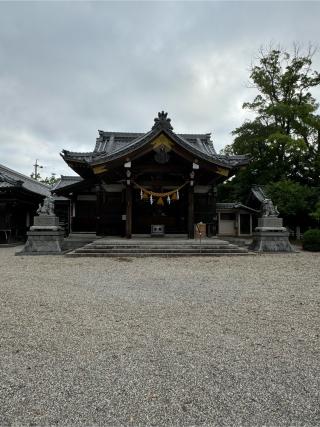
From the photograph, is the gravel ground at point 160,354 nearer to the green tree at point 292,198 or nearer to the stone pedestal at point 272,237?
the stone pedestal at point 272,237

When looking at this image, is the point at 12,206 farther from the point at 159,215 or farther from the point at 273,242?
the point at 273,242

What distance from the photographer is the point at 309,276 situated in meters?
7.45

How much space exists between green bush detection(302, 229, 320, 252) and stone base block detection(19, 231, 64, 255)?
11.5 m

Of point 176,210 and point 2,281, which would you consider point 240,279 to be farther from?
point 176,210

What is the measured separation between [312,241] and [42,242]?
40.4 feet

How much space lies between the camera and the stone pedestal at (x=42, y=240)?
471 inches

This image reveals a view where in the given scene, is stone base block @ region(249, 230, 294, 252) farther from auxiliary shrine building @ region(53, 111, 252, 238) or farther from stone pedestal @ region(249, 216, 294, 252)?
auxiliary shrine building @ region(53, 111, 252, 238)

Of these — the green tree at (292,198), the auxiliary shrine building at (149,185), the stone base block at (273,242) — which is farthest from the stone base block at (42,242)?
the green tree at (292,198)

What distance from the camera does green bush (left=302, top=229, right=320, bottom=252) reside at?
13788mm

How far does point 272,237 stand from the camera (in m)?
12.8

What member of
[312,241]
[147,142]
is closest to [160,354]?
[147,142]

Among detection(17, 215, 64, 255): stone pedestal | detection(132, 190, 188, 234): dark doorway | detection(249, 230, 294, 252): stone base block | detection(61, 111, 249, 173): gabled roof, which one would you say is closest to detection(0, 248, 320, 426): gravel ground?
detection(17, 215, 64, 255): stone pedestal

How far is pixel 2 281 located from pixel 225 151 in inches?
967

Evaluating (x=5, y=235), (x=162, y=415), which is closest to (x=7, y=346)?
(x=162, y=415)
